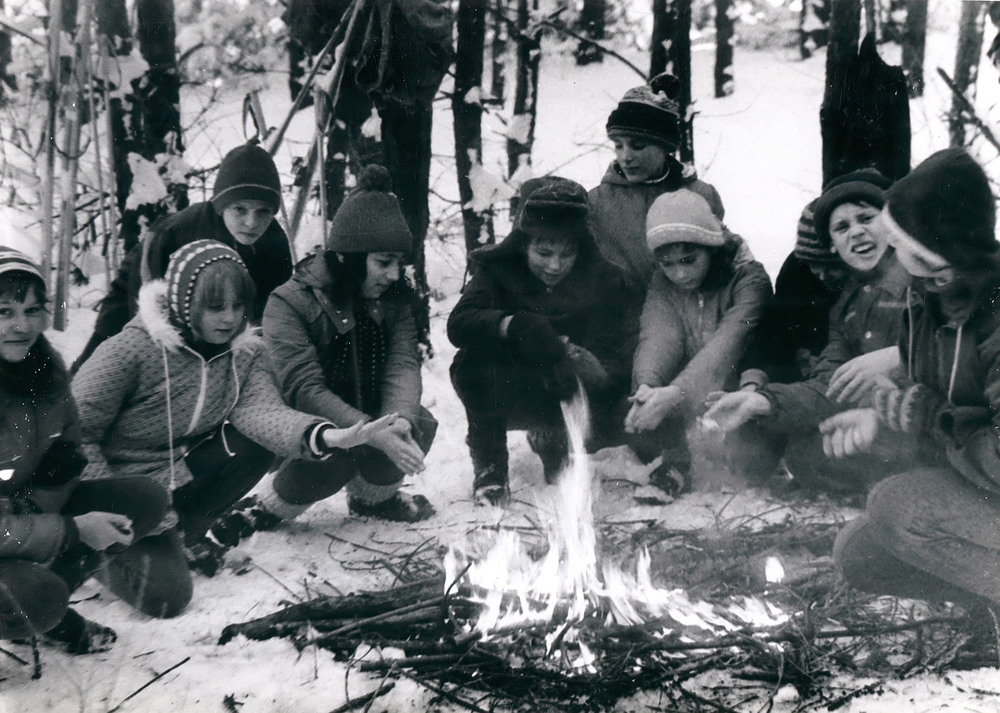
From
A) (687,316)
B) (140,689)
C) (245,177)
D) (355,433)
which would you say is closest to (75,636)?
(140,689)

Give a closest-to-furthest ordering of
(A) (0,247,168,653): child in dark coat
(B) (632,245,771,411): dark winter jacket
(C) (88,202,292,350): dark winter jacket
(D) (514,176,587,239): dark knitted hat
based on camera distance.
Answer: (A) (0,247,168,653): child in dark coat, (C) (88,202,292,350): dark winter jacket, (D) (514,176,587,239): dark knitted hat, (B) (632,245,771,411): dark winter jacket

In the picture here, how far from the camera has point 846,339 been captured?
3217mm

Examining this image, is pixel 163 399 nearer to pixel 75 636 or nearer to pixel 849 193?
pixel 75 636

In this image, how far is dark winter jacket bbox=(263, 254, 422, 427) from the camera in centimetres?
302

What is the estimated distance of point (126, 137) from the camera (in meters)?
3.04

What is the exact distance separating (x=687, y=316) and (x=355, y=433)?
1239 mm

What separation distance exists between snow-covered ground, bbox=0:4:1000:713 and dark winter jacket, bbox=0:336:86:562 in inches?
4.5

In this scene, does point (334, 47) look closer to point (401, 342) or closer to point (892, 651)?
point (401, 342)

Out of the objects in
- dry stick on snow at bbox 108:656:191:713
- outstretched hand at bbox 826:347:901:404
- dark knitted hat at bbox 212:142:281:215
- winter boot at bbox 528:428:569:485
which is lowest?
dry stick on snow at bbox 108:656:191:713

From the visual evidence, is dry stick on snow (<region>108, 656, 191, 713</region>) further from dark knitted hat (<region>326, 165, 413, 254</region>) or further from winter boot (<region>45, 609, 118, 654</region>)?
dark knitted hat (<region>326, 165, 413, 254</region>)

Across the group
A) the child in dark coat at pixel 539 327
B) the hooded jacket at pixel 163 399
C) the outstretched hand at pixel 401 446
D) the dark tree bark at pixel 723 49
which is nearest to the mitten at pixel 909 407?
the child in dark coat at pixel 539 327

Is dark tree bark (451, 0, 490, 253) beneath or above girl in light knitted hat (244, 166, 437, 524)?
above

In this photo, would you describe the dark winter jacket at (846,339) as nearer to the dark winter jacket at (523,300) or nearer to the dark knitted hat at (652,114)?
the dark winter jacket at (523,300)

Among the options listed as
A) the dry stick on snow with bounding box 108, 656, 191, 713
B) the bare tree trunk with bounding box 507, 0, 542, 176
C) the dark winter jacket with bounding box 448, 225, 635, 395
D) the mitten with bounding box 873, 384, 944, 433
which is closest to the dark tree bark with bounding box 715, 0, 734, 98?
the bare tree trunk with bounding box 507, 0, 542, 176
